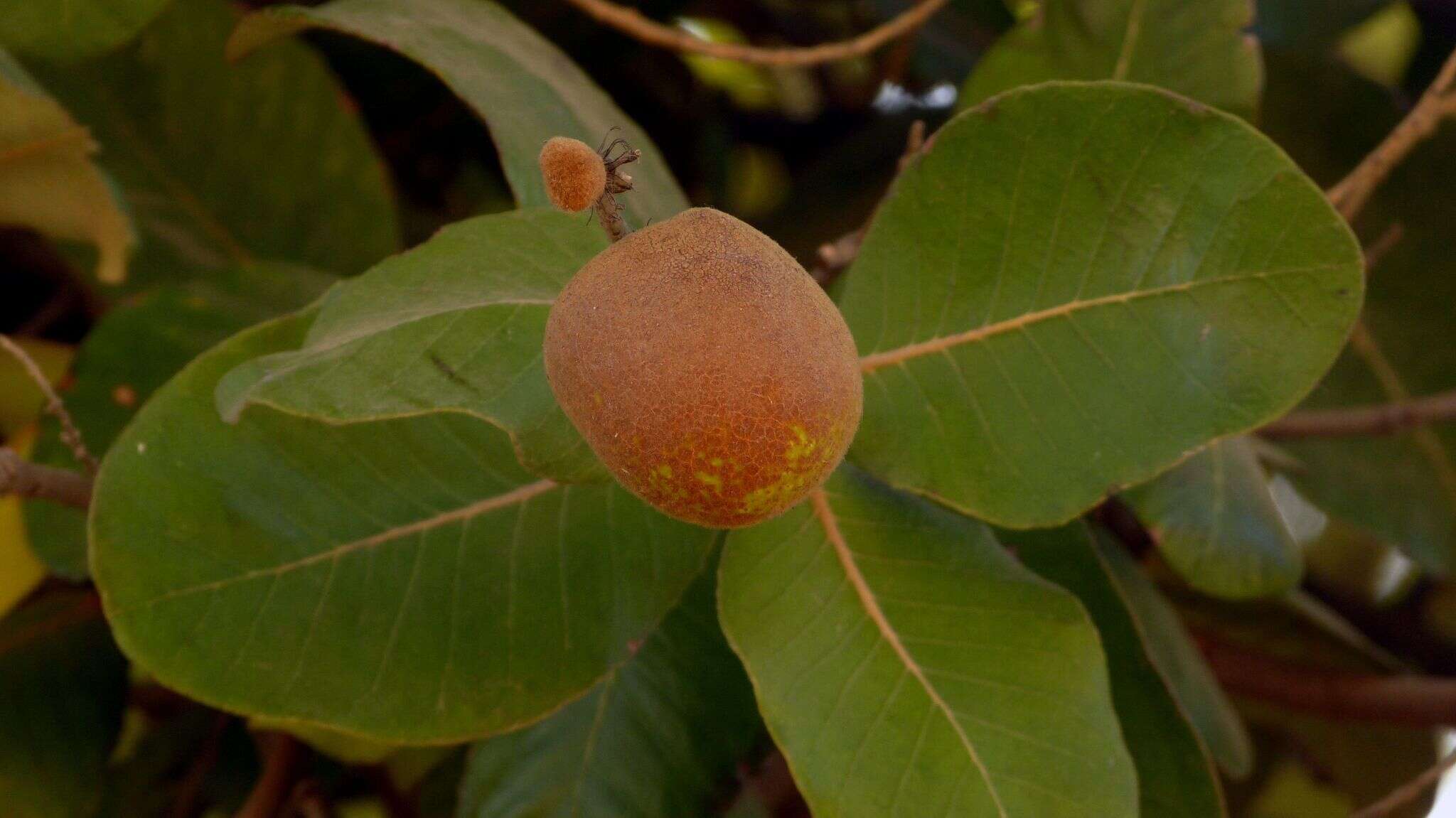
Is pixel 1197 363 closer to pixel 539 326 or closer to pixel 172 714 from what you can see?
pixel 539 326

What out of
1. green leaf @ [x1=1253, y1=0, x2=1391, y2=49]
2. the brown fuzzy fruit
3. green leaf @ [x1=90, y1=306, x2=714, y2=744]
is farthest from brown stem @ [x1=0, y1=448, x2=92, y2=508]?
green leaf @ [x1=1253, y1=0, x2=1391, y2=49]

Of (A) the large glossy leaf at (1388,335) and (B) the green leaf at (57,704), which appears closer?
(B) the green leaf at (57,704)

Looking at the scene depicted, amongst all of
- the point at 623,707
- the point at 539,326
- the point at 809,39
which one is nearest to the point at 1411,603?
the point at 809,39

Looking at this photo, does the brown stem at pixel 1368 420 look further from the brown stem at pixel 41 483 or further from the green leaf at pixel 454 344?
the brown stem at pixel 41 483

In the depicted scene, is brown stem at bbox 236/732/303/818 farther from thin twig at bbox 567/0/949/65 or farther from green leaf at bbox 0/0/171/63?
thin twig at bbox 567/0/949/65

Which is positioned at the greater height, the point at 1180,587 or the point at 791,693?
the point at 791,693

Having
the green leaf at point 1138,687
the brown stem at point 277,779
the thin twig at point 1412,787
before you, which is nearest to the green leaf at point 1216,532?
the green leaf at point 1138,687
